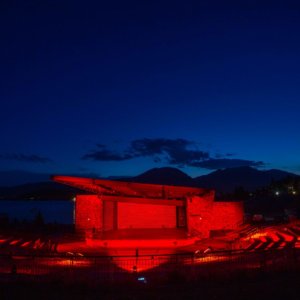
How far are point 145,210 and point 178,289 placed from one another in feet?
60.8

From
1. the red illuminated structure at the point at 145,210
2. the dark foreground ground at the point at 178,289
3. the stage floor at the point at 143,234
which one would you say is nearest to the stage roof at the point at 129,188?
the red illuminated structure at the point at 145,210

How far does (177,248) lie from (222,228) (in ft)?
32.1

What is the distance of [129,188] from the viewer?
25.3 meters

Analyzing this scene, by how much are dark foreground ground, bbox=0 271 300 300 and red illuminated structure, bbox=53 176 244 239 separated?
12949 millimetres

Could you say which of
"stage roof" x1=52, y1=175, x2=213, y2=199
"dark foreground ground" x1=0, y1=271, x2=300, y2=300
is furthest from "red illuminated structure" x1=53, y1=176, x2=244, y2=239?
"dark foreground ground" x1=0, y1=271, x2=300, y2=300

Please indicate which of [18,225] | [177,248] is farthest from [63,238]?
[18,225]

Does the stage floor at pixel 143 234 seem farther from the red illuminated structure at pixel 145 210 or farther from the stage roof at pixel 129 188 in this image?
the stage roof at pixel 129 188

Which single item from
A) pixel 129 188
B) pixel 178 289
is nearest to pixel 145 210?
pixel 129 188

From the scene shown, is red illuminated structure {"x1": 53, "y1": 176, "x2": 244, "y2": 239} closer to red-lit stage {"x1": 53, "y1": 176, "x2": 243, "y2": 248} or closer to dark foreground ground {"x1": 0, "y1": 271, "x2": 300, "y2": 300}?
red-lit stage {"x1": 53, "y1": 176, "x2": 243, "y2": 248}

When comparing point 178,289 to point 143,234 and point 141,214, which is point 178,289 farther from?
point 141,214

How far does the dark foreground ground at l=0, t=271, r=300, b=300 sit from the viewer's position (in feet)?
34.8

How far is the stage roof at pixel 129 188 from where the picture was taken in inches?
934

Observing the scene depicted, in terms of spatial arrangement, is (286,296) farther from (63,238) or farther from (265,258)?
(63,238)

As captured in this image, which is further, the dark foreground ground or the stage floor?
the stage floor
